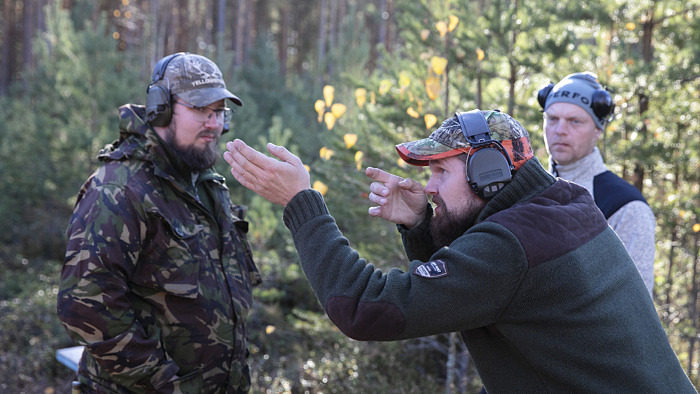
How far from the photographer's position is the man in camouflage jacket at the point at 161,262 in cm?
269

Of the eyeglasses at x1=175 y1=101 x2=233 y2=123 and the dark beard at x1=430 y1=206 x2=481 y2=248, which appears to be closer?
the dark beard at x1=430 y1=206 x2=481 y2=248

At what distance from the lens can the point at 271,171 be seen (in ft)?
5.94

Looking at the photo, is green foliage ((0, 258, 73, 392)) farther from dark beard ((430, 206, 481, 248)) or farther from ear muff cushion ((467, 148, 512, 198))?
ear muff cushion ((467, 148, 512, 198))

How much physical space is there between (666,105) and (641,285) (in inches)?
162

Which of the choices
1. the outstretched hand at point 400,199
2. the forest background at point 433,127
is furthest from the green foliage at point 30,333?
the outstretched hand at point 400,199

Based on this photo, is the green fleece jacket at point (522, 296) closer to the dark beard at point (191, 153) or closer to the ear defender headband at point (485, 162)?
the ear defender headband at point (485, 162)

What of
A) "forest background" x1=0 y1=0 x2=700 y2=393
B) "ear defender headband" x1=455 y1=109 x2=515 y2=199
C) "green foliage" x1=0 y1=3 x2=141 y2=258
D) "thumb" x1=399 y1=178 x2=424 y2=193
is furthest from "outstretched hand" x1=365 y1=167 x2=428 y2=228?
"green foliage" x1=0 y1=3 x2=141 y2=258

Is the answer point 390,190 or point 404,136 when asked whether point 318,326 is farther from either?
point 390,190

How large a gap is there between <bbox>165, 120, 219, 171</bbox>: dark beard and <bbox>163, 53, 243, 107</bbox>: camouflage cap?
0.20 meters

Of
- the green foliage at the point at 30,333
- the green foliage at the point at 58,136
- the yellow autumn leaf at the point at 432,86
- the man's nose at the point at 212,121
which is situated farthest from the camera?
the green foliage at the point at 58,136

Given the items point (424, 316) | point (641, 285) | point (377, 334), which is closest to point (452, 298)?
point (424, 316)

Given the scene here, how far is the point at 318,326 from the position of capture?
18.3 feet

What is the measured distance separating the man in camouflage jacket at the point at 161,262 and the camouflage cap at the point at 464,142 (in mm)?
1581

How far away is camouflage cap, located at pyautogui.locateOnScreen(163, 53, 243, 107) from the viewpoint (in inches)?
127
